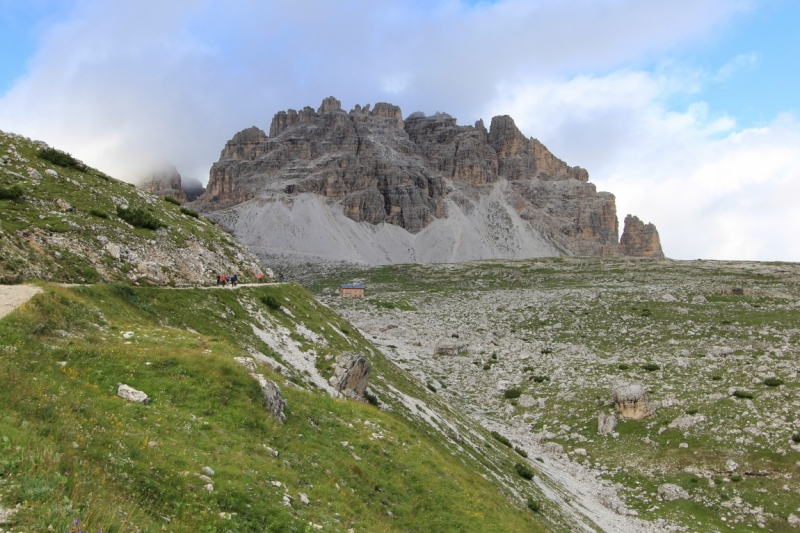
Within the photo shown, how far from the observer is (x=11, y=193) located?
2678 centimetres

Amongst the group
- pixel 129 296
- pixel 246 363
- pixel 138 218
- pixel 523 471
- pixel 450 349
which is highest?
pixel 138 218

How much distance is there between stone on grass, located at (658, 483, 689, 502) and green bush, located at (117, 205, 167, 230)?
41.1m

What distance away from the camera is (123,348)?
1579 centimetres

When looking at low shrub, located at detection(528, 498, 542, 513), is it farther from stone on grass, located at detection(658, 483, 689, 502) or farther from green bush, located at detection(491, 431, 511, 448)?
stone on grass, located at detection(658, 483, 689, 502)

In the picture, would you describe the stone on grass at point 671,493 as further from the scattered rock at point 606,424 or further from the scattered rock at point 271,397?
the scattered rock at point 271,397

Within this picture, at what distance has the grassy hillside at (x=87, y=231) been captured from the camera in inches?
927

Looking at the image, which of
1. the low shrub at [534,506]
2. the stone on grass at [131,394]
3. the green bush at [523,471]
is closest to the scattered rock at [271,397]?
the stone on grass at [131,394]

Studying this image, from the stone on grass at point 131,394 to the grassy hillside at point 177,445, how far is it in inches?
13.9

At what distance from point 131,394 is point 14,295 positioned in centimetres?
796

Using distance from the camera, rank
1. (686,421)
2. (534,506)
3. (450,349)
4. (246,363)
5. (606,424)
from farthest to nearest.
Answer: (450,349), (606,424), (686,421), (534,506), (246,363)

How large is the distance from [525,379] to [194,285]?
120 feet

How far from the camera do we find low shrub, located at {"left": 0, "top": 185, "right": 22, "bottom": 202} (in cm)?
2653

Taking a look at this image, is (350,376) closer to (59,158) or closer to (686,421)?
(59,158)

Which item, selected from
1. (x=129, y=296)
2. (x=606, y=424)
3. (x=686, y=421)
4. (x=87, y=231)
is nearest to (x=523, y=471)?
(x=606, y=424)
